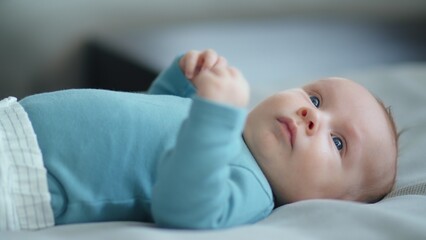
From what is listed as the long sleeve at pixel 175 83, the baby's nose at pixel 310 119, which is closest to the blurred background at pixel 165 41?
the long sleeve at pixel 175 83

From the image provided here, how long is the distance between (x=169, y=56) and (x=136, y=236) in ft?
4.36

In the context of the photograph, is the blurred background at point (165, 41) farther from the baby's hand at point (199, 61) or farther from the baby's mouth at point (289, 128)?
the baby's mouth at point (289, 128)

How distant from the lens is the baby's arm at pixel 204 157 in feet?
2.50

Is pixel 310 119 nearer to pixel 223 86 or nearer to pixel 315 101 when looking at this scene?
pixel 315 101

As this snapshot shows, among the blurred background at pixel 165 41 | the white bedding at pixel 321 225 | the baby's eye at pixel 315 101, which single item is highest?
the baby's eye at pixel 315 101

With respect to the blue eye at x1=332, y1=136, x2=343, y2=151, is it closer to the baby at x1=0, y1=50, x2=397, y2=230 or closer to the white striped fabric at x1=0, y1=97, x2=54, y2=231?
the baby at x1=0, y1=50, x2=397, y2=230

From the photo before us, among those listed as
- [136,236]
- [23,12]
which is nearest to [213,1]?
[23,12]

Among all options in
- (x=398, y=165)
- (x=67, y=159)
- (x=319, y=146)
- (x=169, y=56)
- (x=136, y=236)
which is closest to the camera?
(x=136, y=236)

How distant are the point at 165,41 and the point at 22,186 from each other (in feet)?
4.60

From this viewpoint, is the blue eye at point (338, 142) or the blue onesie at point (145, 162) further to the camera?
the blue eye at point (338, 142)

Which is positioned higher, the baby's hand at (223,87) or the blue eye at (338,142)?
the baby's hand at (223,87)

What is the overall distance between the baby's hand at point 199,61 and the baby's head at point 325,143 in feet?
0.33

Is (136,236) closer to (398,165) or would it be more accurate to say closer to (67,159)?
(67,159)

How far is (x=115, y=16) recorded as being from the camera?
7.75 feet
